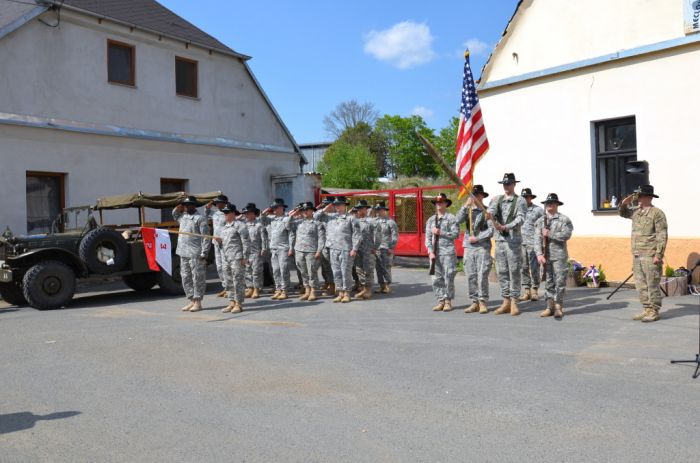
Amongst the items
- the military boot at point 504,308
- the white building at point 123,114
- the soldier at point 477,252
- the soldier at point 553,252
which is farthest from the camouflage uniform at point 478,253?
the white building at point 123,114

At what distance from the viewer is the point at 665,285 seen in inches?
410

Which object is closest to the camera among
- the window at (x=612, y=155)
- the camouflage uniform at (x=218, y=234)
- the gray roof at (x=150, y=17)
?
the camouflage uniform at (x=218, y=234)

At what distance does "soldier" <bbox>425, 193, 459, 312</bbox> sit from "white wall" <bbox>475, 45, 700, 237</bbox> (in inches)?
161

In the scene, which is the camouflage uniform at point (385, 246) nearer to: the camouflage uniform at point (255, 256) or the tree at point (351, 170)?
the camouflage uniform at point (255, 256)

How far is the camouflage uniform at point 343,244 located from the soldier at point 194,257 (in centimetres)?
225

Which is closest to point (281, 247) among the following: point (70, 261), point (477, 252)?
point (70, 261)

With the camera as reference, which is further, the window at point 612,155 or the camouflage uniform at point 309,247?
the window at point 612,155

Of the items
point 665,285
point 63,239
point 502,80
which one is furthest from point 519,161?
point 63,239

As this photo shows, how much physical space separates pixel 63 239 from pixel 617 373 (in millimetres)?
9626

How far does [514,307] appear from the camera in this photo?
9359 millimetres

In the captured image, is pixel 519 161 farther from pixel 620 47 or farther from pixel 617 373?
pixel 617 373

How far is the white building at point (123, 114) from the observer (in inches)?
579

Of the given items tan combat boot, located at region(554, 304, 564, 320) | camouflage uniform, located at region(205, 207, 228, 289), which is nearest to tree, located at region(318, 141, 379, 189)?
camouflage uniform, located at region(205, 207, 228, 289)

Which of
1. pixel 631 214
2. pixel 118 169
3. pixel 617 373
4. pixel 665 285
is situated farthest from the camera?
pixel 118 169
